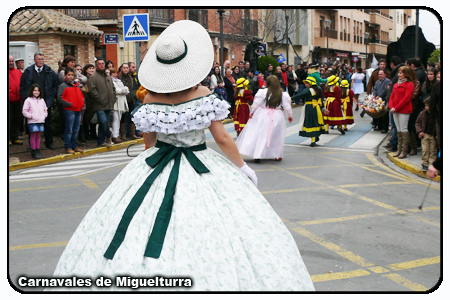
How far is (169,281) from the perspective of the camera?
9.81 ft

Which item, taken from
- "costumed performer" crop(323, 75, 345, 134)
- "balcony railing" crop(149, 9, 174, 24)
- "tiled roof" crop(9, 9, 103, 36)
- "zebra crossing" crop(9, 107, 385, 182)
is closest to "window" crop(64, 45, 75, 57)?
"tiled roof" crop(9, 9, 103, 36)

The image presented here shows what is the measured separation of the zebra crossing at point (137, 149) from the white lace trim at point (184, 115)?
370cm

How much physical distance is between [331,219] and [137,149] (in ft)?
24.5

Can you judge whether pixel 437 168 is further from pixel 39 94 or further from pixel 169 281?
pixel 39 94

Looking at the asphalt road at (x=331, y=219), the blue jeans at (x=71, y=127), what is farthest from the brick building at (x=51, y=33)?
the asphalt road at (x=331, y=219)

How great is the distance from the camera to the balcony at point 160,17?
2855 centimetres

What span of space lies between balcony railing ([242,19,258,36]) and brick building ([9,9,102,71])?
13.8m

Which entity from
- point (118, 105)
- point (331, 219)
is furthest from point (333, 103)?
point (331, 219)

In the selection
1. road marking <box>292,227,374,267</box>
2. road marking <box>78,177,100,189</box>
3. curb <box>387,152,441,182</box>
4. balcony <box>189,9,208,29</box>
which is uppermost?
balcony <box>189,9,208,29</box>

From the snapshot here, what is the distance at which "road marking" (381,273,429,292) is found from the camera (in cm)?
422

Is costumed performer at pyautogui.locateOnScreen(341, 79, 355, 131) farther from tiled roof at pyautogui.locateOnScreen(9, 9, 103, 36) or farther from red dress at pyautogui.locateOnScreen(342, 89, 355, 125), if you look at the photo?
tiled roof at pyautogui.locateOnScreen(9, 9, 103, 36)

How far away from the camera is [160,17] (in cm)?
2917

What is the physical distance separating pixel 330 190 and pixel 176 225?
5120 mm

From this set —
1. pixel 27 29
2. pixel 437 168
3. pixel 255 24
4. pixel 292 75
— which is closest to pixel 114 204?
pixel 437 168
